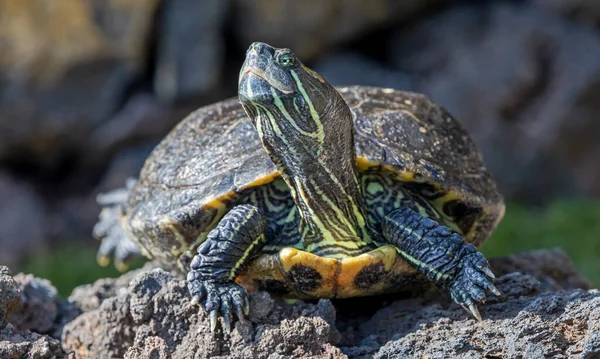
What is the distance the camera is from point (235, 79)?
710 cm

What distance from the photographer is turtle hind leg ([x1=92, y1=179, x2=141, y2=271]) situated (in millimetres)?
3822

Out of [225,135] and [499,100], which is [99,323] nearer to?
[225,135]

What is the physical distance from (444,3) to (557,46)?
1.19 meters

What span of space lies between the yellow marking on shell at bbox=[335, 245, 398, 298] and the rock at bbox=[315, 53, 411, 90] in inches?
176

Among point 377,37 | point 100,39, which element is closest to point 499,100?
point 377,37

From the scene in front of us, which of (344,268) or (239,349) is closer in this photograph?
(239,349)

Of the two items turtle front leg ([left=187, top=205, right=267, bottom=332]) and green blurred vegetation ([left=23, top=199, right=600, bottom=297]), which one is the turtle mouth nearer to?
turtle front leg ([left=187, top=205, right=267, bottom=332])

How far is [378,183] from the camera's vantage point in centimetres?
286

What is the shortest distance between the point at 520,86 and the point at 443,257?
4.98 metres

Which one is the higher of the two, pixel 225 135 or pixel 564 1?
pixel 564 1

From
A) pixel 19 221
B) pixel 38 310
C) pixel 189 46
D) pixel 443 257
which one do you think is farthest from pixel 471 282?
pixel 19 221

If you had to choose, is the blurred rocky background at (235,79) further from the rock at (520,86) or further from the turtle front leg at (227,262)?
the turtle front leg at (227,262)

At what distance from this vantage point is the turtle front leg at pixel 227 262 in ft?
8.13

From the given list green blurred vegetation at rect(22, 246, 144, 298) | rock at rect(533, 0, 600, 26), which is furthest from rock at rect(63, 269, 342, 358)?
rock at rect(533, 0, 600, 26)
